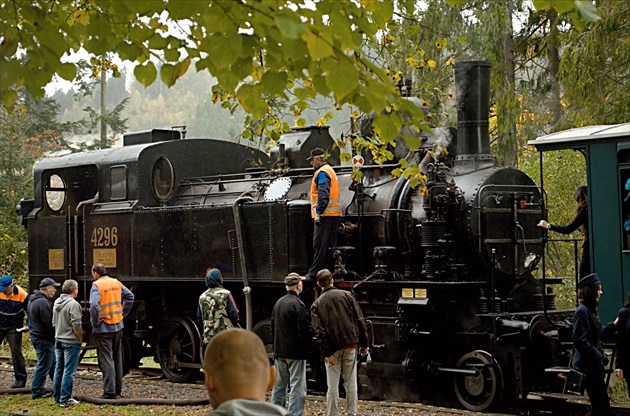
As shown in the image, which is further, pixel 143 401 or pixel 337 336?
pixel 143 401

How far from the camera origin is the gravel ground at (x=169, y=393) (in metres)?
11.3

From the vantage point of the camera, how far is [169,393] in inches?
529

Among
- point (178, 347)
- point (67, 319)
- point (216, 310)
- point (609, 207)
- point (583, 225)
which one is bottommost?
point (178, 347)

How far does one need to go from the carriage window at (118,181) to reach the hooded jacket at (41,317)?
277 cm

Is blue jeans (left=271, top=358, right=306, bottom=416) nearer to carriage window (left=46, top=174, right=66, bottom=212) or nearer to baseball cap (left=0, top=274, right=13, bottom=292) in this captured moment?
baseball cap (left=0, top=274, right=13, bottom=292)

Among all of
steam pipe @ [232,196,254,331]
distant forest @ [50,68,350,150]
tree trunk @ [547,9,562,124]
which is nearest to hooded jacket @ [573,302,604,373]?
steam pipe @ [232,196,254,331]

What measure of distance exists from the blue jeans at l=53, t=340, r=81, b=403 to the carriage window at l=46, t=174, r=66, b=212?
4816 millimetres

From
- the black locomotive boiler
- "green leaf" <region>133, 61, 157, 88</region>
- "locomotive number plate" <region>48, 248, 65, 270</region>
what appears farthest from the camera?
"locomotive number plate" <region>48, 248, 65, 270</region>

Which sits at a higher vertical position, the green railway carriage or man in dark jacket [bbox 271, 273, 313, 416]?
the green railway carriage

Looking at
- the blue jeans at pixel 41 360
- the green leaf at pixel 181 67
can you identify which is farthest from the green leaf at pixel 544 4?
the blue jeans at pixel 41 360

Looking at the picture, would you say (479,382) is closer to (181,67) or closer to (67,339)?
(67,339)

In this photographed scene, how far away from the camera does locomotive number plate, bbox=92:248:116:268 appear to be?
51.3ft

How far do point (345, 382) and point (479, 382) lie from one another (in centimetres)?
196

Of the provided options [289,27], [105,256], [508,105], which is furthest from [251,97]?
[508,105]
